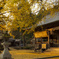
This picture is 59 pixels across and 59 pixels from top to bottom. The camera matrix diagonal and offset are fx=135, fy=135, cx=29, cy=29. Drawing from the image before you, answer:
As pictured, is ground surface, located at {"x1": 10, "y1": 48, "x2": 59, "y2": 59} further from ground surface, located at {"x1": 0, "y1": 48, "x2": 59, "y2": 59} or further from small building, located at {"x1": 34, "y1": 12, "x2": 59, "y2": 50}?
small building, located at {"x1": 34, "y1": 12, "x2": 59, "y2": 50}

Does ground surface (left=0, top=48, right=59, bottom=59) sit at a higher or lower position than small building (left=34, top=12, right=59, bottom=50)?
lower

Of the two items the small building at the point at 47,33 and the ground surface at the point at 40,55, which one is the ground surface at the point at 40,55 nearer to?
the ground surface at the point at 40,55

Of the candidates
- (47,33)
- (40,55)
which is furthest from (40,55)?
(47,33)

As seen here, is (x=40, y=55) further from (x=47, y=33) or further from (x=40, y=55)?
(x=47, y=33)

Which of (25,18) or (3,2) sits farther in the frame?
(25,18)

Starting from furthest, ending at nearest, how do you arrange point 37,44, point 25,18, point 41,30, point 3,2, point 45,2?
point 37,44, point 41,30, point 25,18, point 3,2, point 45,2

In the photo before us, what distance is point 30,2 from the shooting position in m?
10.5

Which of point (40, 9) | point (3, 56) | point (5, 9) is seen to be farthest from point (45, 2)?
point (3, 56)

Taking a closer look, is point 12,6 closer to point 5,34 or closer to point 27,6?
point 27,6

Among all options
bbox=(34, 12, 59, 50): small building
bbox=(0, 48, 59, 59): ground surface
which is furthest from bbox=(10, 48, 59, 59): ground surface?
bbox=(34, 12, 59, 50): small building

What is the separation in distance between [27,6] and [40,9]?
3.42 ft

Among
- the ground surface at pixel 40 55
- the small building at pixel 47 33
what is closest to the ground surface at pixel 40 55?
the ground surface at pixel 40 55

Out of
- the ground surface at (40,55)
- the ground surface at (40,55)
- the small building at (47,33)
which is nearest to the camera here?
the ground surface at (40,55)

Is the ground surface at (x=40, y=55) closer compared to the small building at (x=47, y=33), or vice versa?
the ground surface at (x=40, y=55)
